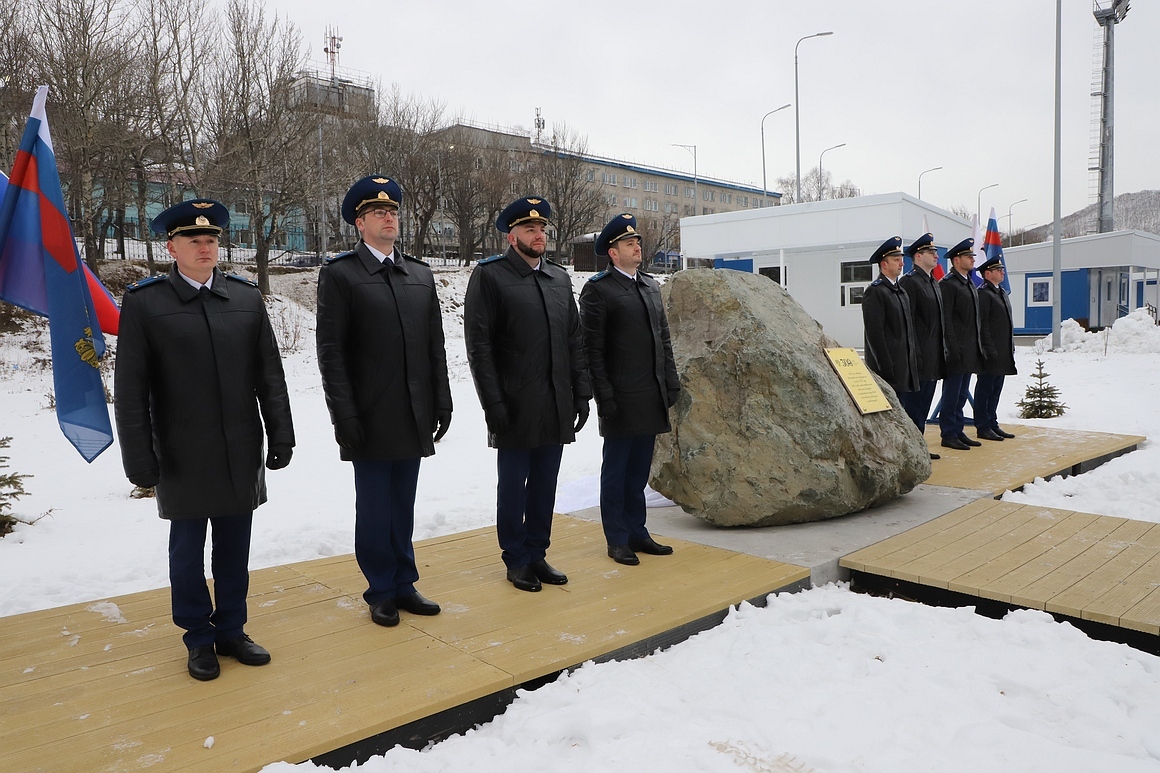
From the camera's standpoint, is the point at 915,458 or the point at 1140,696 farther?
the point at 915,458

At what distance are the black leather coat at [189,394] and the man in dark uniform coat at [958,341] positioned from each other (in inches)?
296

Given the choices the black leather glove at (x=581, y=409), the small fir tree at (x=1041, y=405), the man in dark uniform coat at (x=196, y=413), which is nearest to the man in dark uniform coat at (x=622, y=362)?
the black leather glove at (x=581, y=409)

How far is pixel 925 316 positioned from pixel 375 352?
639cm

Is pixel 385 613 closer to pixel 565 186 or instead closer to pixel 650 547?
pixel 650 547

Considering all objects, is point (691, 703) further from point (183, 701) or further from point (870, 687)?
point (183, 701)

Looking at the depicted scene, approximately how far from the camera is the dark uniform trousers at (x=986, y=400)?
9.52 meters

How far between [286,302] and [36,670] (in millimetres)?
24539

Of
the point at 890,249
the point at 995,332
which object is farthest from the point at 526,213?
the point at 995,332

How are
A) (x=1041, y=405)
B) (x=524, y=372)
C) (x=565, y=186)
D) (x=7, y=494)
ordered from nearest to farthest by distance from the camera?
1. (x=524, y=372)
2. (x=7, y=494)
3. (x=1041, y=405)
4. (x=565, y=186)

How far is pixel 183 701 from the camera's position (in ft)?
11.0

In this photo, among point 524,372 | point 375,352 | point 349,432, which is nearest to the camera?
point 349,432

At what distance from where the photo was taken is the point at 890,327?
27.0 feet

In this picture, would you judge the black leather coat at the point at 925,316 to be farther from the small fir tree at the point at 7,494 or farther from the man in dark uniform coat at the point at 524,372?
the small fir tree at the point at 7,494

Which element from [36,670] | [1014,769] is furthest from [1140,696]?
[36,670]
